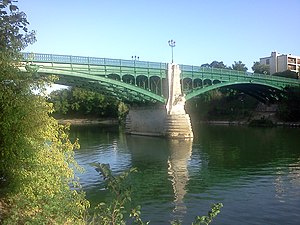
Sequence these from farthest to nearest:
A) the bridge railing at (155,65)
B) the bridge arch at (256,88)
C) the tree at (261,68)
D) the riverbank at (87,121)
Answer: the tree at (261,68), the riverbank at (87,121), the bridge arch at (256,88), the bridge railing at (155,65)

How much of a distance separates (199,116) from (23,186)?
8152cm

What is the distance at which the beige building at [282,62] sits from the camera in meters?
114

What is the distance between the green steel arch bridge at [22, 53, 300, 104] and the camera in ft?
132

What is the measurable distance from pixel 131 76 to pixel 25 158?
1519 inches

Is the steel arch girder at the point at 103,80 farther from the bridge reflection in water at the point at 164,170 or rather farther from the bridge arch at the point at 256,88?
the bridge arch at the point at 256,88

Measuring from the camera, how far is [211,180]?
24.5 metres

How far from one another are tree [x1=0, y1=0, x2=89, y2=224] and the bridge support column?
40.6 metres

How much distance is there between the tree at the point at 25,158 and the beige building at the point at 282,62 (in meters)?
111

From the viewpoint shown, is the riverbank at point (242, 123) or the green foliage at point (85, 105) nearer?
the riverbank at point (242, 123)

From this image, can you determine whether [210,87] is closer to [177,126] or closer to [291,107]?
[177,126]

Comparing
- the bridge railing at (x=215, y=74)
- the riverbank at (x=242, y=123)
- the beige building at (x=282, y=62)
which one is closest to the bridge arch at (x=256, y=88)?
the bridge railing at (x=215, y=74)

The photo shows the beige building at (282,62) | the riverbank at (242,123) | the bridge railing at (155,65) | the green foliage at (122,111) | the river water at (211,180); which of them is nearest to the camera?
the river water at (211,180)

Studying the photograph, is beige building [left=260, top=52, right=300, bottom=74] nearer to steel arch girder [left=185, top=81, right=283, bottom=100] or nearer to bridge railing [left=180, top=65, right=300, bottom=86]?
steel arch girder [left=185, top=81, right=283, bottom=100]

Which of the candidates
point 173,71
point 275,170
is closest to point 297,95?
point 173,71
